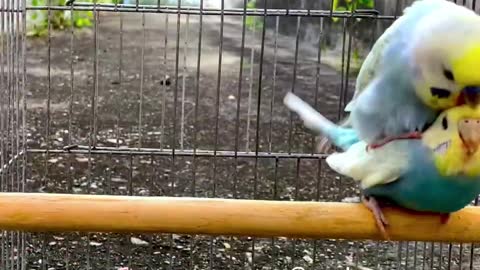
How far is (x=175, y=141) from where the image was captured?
2387mm

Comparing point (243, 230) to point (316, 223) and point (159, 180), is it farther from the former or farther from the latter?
point (159, 180)

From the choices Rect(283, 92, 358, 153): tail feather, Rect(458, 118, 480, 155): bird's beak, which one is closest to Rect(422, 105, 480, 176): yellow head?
Rect(458, 118, 480, 155): bird's beak

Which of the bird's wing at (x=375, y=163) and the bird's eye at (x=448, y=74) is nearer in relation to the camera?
the bird's eye at (x=448, y=74)

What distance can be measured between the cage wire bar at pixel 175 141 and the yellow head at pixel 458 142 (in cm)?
94

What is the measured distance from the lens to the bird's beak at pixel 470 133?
32.9 inches

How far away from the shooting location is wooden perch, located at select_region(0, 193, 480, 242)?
92 cm

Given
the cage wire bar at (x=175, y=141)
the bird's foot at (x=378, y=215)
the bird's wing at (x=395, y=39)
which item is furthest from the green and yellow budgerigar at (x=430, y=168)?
the cage wire bar at (x=175, y=141)

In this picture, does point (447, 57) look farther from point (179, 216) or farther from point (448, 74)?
point (179, 216)

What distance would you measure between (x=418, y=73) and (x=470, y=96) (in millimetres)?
68

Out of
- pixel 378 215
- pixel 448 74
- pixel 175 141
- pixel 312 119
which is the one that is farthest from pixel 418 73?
pixel 175 141

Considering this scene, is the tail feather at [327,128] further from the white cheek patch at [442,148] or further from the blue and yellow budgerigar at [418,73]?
the white cheek patch at [442,148]

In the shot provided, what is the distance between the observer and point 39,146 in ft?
9.00

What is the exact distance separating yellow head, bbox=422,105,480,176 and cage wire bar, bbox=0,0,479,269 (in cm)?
94

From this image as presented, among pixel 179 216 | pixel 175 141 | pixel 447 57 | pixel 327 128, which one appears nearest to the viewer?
pixel 447 57
